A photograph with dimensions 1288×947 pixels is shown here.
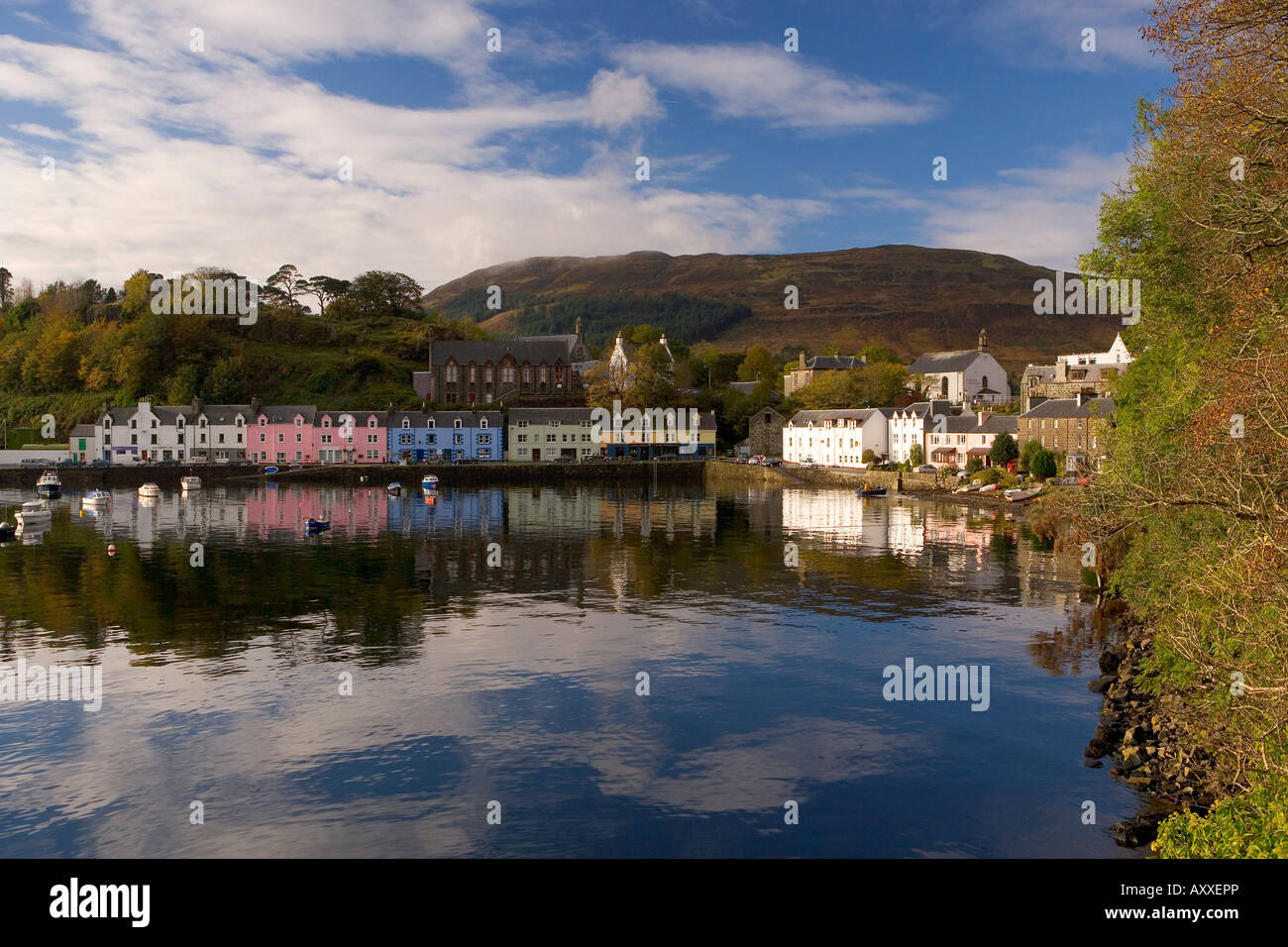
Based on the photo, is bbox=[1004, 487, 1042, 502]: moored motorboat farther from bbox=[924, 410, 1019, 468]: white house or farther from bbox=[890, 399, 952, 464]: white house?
bbox=[890, 399, 952, 464]: white house

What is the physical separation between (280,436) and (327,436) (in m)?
6.60

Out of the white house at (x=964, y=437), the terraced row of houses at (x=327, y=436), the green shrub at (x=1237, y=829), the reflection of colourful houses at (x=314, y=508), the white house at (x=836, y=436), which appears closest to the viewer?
the green shrub at (x=1237, y=829)

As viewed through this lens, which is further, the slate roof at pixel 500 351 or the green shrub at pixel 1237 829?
the slate roof at pixel 500 351

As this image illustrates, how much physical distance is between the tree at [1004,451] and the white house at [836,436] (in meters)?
20.9

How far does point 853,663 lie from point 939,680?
10.1 ft

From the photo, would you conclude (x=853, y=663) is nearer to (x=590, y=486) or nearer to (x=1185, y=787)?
(x=1185, y=787)

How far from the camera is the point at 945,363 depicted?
150 m

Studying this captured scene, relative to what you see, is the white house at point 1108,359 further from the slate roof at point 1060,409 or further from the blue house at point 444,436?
the blue house at point 444,436

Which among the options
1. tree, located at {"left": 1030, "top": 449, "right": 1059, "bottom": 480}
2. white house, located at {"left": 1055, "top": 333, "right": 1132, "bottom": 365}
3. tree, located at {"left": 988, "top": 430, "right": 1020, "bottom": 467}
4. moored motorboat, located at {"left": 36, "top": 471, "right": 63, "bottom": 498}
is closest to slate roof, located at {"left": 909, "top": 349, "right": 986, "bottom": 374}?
white house, located at {"left": 1055, "top": 333, "right": 1132, "bottom": 365}

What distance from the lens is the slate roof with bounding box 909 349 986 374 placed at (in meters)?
146

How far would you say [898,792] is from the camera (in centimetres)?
2033

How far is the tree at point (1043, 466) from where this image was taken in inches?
3410

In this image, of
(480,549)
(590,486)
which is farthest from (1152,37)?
(590,486)

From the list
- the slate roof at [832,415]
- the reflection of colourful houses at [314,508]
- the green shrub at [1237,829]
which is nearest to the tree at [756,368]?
the slate roof at [832,415]
